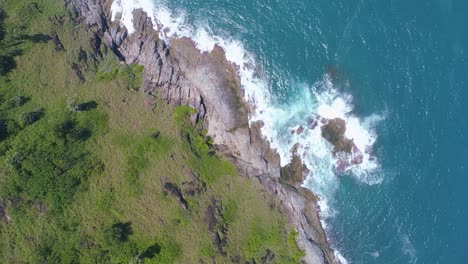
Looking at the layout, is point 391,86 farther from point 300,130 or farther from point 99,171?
point 99,171

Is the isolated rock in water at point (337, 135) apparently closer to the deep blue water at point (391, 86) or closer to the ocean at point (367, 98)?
the ocean at point (367, 98)

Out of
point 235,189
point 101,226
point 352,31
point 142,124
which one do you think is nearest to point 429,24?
point 352,31

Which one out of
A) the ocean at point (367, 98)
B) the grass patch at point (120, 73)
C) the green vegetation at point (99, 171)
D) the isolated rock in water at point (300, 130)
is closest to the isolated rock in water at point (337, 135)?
the ocean at point (367, 98)

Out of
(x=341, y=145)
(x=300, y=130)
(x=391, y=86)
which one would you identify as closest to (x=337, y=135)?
(x=341, y=145)

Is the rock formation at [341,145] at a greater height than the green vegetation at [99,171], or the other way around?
the rock formation at [341,145]

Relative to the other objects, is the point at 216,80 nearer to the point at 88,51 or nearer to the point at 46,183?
the point at 88,51
